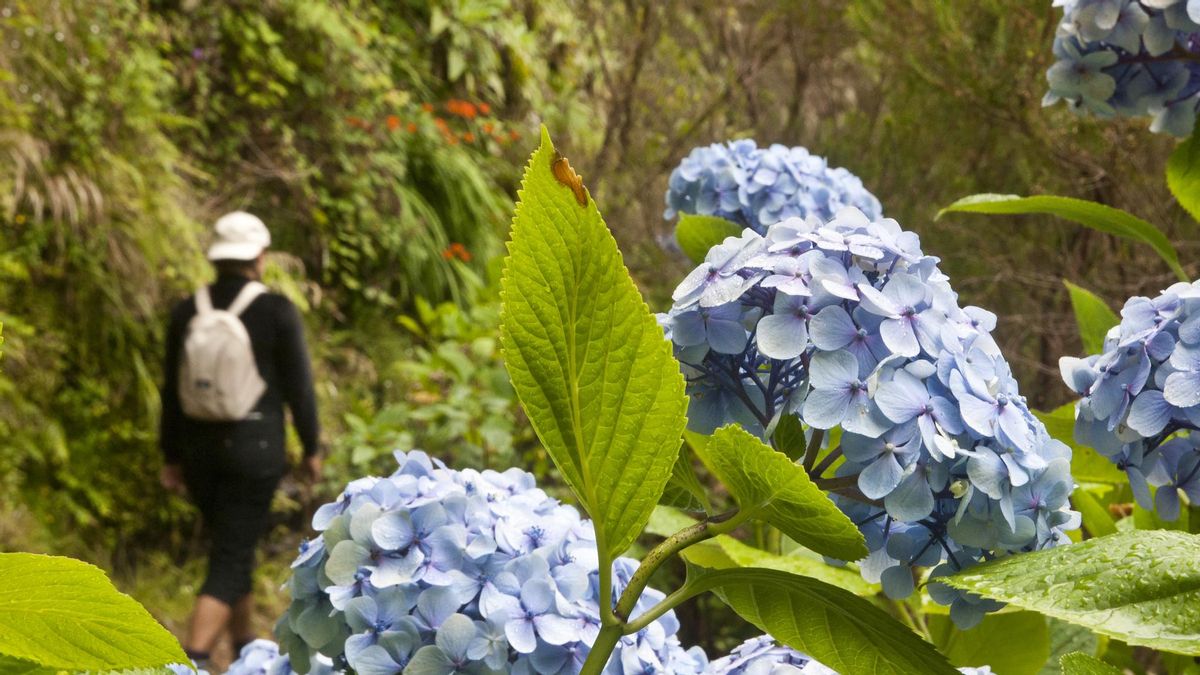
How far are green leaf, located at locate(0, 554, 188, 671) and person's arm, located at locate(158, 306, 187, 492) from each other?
341cm

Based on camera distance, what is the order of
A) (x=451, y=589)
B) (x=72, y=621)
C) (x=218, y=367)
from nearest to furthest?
(x=72, y=621), (x=451, y=589), (x=218, y=367)

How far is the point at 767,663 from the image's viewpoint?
2.04 feet

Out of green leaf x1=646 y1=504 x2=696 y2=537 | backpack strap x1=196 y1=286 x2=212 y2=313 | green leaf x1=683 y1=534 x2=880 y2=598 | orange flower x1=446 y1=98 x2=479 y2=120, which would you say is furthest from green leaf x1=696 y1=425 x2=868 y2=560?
orange flower x1=446 y1=98 x2=479 y2=120

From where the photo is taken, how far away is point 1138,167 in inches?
92.1

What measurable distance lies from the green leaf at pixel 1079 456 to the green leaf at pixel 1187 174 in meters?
0.34

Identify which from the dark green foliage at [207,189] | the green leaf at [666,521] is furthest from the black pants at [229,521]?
the green leaf at [666,521]

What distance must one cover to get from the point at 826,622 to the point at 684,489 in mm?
111

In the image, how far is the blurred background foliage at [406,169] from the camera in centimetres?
274

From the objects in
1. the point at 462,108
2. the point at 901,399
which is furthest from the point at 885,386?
the point at 462,108

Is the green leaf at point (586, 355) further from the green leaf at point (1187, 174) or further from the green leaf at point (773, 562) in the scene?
the green leaf at point (1187, 174)

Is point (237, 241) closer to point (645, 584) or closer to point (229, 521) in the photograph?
point (229, 521)

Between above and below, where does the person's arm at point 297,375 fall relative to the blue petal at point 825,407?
below

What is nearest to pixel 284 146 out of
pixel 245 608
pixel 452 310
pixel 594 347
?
pixel 452 310

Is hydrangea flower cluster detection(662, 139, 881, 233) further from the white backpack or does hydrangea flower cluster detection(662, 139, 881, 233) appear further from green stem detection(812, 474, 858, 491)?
the white backpack
